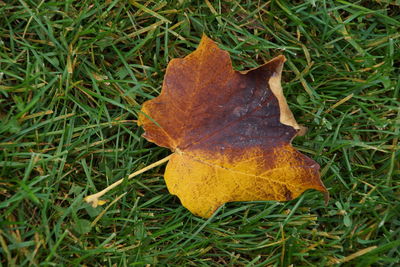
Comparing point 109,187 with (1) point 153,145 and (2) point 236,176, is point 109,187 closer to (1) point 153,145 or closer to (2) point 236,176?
(1) point 153,145

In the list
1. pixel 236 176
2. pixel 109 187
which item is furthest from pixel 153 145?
pixel 236 176

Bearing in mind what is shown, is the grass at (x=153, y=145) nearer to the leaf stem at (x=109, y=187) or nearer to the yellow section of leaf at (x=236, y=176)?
the leaf stem at (x=109, y=187)

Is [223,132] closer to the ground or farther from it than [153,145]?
farther from it

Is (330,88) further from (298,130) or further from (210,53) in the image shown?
(210,53)

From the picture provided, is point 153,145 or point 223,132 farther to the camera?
point 153,145

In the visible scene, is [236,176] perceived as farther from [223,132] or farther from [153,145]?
[153,145]

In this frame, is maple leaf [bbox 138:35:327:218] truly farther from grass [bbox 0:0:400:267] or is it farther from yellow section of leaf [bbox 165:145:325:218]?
grass [bbox 0:0:400:267]

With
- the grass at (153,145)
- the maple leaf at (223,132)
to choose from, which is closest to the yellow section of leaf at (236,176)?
the maple leaf at (223,132)
